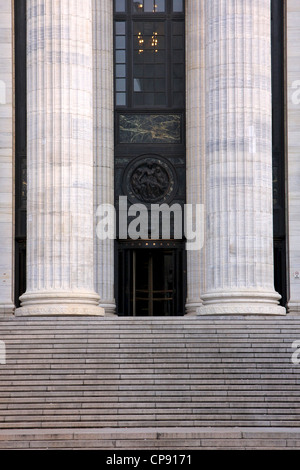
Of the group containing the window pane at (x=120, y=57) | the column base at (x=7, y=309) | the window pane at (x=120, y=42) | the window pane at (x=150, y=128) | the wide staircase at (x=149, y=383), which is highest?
the window pane at (x=120, y=42)

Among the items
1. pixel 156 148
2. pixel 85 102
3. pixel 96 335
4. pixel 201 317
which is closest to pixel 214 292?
pixel 201 317

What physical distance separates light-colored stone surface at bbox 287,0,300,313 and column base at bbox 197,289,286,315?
628cm

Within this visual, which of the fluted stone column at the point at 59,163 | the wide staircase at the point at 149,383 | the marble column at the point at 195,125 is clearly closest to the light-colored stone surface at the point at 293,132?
the marble column at the point at 195,125

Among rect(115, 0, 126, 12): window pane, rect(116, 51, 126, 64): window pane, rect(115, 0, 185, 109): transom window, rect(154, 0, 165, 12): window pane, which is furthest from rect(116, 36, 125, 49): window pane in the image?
rect(154, 0, 165, 12): window pane

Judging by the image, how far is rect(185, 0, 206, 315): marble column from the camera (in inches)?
1570

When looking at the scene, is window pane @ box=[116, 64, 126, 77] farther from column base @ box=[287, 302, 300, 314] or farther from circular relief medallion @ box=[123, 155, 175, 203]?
column base @ box=[287, 302, 300, 314]

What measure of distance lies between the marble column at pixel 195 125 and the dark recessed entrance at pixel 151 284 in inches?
35.7

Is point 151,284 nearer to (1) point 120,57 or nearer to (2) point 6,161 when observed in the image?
(2) point 6,161

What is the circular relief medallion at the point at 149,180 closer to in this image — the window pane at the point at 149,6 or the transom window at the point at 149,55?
the transom window at the point at 149,55

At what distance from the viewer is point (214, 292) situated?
109 ft

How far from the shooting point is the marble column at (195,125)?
3988 centimetres

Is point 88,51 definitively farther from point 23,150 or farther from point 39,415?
point 39,415

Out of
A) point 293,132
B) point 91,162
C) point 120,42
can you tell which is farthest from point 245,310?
point 120,42

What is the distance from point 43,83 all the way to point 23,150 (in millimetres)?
7309
